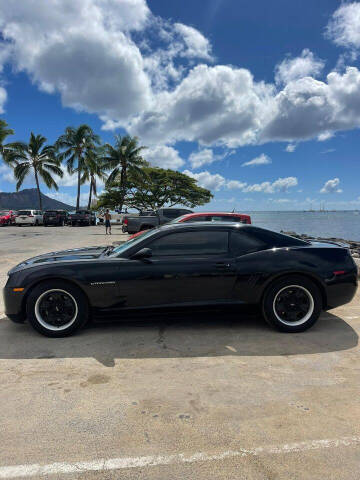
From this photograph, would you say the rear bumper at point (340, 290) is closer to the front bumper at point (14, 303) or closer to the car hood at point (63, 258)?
the car hood at point (63, 258)

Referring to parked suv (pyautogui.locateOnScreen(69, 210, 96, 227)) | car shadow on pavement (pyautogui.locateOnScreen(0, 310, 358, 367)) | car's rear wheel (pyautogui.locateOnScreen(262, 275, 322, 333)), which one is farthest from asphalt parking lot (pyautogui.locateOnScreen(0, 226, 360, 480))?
parked suv (pyautogui.locateOnScreen(69, 210, 96, 227))

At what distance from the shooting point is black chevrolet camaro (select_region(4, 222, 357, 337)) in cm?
388

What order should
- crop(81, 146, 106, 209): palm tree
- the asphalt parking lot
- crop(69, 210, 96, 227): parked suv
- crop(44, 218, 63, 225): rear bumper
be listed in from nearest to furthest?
the asphalt parking lot
crop(44, 218, 63, 225): rear bumper
crop(69, 210, 96, 227): parked suv
crop(81, 146, 106, 209): palm tree

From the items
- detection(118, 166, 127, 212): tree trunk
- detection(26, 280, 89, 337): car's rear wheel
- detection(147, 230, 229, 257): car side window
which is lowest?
detection(26, 280, 89, 337): car's rear wheel

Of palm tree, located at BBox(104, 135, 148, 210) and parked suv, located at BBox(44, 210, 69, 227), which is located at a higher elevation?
palm tree, located at BBox(104, 135, 148, 210)

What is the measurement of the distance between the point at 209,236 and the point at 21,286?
243 centimetres

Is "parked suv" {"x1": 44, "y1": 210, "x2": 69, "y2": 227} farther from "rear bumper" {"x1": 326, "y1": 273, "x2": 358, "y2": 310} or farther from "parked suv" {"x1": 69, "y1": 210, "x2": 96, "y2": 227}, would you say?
"rear bumper" {"x1": 326, "y1": 273, "x2": 358, "y2": 310}

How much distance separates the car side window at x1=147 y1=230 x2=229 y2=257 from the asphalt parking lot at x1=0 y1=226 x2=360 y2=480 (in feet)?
2.59

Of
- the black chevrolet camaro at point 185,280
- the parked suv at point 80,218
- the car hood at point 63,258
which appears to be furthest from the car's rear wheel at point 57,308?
the parked suv at point 80,218

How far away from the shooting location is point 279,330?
402cm

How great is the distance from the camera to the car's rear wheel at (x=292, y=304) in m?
3.99

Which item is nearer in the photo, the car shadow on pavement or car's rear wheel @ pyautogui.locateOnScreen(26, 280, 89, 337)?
the car shadow on pavement

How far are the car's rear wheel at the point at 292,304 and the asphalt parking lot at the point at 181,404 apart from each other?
0.16 m

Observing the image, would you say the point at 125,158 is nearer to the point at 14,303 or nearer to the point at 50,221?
the point at 50,221
